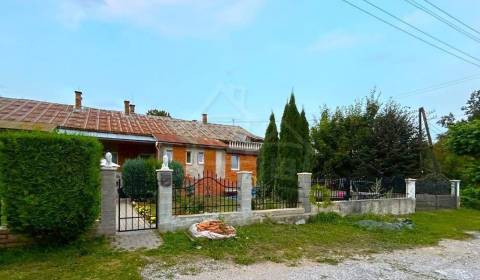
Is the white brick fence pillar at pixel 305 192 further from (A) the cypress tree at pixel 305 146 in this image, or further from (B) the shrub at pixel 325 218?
(A) the cypress tree at pixel 305 146

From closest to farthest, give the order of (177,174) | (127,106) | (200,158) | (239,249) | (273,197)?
(239,249) → (273,197) → (177,174) → (200,158) → (127,106)

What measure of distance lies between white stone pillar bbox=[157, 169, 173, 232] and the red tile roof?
1064 centimetres

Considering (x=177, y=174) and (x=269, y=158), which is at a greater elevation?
(x=269, y=158)

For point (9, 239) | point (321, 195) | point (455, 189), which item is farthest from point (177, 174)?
point (455, 189)

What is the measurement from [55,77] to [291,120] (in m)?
10.2

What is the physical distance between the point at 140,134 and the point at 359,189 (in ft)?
39.4

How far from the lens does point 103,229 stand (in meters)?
7.14

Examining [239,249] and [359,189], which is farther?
[359,189]

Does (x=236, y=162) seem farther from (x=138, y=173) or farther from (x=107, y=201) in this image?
(x=107, y=201)

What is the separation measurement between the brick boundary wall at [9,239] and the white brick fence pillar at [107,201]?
139cm

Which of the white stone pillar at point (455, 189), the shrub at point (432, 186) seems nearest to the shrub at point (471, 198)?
the white stone pillar at point (455, 189)

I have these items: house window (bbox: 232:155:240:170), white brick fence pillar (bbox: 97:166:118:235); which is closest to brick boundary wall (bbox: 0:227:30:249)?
white brick fence pillar (bbox: 97:166:118:235)

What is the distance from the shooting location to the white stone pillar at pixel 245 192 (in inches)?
356

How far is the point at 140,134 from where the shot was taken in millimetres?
18656
